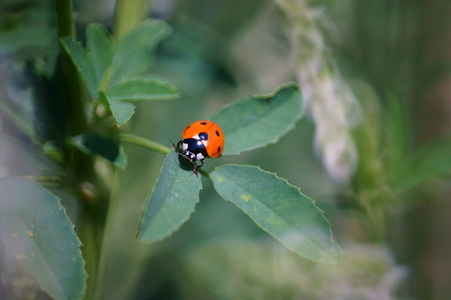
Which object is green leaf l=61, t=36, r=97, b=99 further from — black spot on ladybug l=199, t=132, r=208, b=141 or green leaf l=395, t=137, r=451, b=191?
green leaf l=395, t=137, r=451, b=191

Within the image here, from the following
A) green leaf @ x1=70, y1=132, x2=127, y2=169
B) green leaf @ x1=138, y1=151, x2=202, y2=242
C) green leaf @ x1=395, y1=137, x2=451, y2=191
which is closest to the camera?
green leaf @ x1=138, y1=151, x2=202, y2=242

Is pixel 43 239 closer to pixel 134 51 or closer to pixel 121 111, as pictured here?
pixel 121 111

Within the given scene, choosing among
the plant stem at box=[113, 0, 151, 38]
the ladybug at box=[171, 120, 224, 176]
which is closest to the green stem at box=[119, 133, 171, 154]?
the ladybug at box=[171, 120, 224, 176]

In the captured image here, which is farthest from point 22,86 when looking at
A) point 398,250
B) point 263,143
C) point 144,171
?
point 398,250

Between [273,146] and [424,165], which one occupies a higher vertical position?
[424,165]

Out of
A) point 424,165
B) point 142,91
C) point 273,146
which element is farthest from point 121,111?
point 273,146

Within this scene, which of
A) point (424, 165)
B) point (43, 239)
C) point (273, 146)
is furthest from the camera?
point (273, 146)
